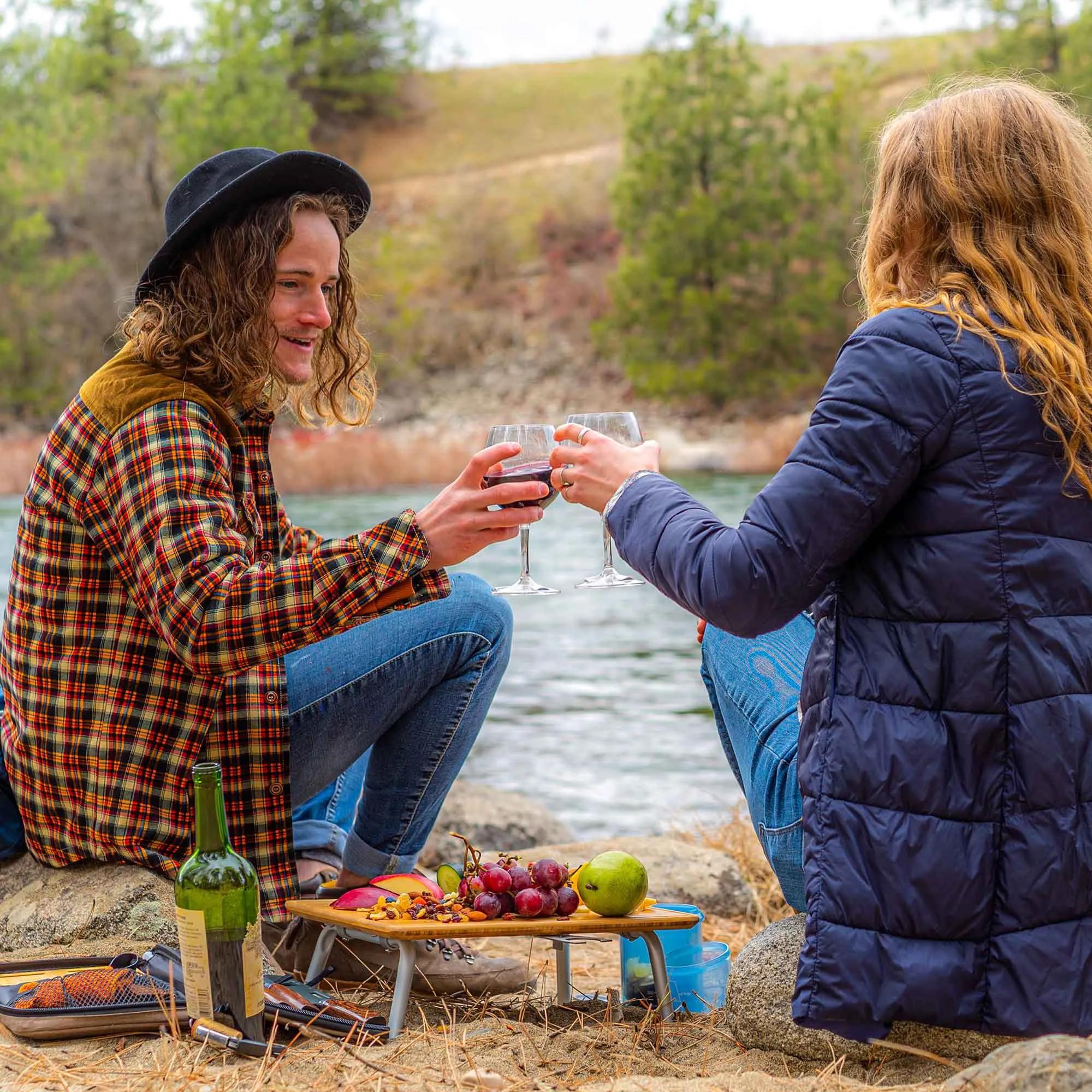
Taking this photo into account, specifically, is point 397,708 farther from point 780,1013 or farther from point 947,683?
point 947,683

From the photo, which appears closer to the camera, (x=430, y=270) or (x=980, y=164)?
(x=980, y=164)

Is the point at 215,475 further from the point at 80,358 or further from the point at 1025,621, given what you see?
the point at 80,358

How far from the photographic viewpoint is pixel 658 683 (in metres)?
8.89

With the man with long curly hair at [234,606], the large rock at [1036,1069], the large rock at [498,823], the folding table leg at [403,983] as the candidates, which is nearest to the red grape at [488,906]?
the folding table leg at [403,983]

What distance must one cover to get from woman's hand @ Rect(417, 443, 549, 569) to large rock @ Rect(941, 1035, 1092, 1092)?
1.00 meters

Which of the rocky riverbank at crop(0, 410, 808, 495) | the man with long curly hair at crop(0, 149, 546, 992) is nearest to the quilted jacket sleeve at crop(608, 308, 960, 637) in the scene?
the man with long curly hair at crop(0, 149, 546, 992)

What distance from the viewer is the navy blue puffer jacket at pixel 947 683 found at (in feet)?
5.41

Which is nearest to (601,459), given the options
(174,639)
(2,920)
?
(174,639)

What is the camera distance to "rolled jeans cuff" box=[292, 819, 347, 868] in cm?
279

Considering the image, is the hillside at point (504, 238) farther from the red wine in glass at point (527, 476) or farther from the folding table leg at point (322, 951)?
the red wine in glass at point (527, 476)

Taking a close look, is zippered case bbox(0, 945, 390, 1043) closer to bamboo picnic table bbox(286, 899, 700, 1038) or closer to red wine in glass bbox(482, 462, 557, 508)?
bamboo picnic table bbox(286, 899, 700, 1038)

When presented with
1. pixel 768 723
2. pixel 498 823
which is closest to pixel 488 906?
pixel 768 723

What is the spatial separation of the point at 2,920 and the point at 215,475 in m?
1.01

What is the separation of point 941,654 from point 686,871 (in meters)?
2.11
